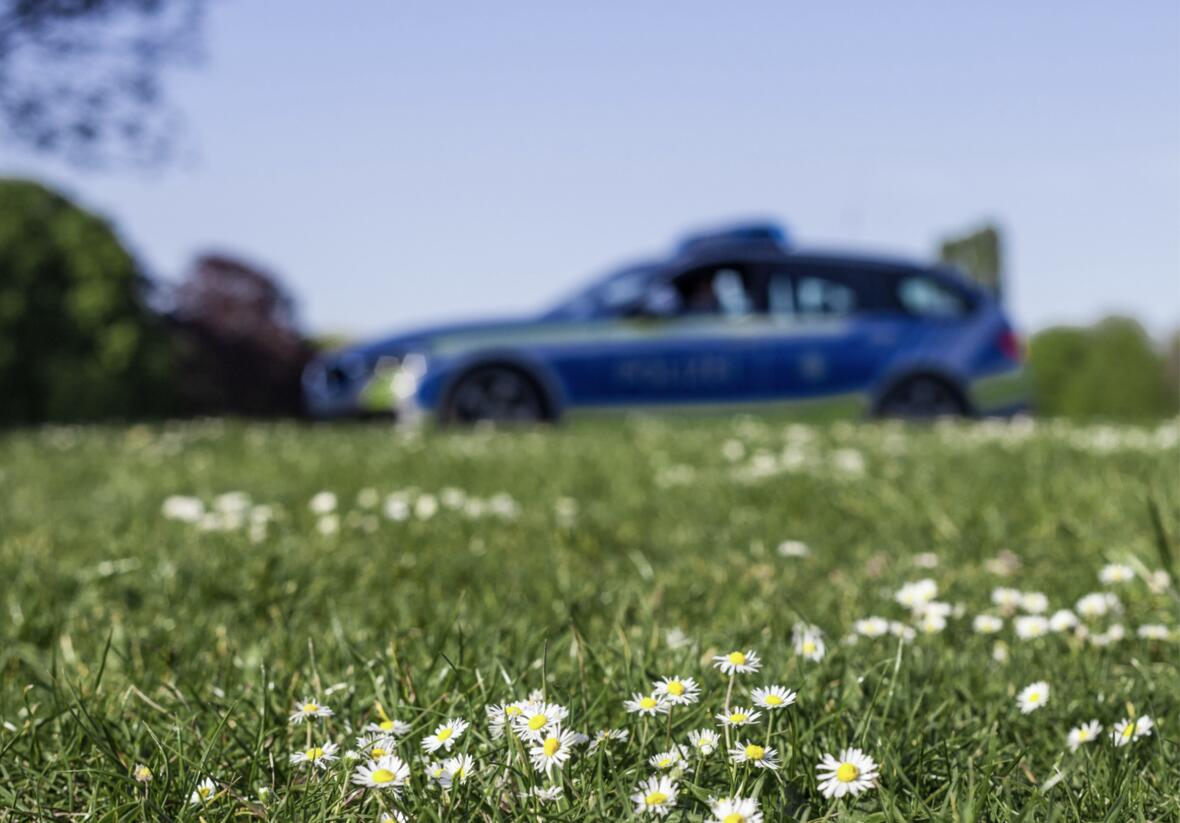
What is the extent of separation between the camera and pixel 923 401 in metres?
10.6

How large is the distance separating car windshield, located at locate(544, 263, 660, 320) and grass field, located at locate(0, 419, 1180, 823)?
414 centimetres

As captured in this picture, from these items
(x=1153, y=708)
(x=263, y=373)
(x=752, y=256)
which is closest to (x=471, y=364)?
(x=752, y=256)

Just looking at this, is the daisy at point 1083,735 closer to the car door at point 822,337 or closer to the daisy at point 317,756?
the daisy at point 317,756

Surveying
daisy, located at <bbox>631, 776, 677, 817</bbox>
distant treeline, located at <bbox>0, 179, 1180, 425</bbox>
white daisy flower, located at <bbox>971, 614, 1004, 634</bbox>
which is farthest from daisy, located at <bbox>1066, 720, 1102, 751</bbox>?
distant treeline, located at <bbox>0, 179, 1180, 425</bbox>

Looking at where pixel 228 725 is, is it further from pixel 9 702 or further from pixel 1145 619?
pixel 1145 619

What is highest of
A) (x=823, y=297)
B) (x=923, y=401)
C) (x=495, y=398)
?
(x=823, y=297)

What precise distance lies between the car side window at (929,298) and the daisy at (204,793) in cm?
982

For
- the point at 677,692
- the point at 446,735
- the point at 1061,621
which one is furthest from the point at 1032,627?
the point at 446,735

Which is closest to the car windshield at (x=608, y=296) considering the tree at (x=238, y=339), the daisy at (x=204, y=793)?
the daisy at (x=204, y=793)

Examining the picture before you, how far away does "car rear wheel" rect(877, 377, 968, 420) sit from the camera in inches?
417

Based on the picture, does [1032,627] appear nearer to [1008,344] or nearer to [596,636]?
[596,636]

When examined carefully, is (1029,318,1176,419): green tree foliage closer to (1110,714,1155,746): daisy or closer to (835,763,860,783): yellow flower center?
(1110,714,1155,746): daisy

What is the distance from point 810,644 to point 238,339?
2042cm

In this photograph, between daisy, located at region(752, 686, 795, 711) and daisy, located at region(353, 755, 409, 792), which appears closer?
daisy, located at region(353, 755, 409, 792)
